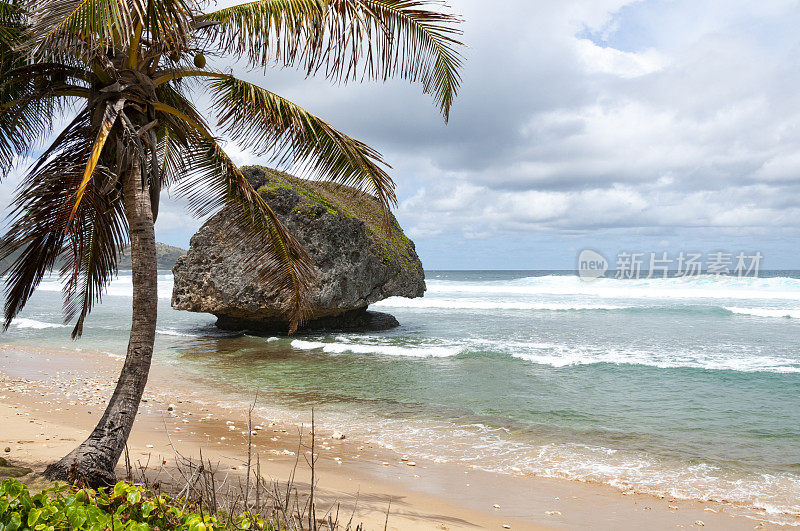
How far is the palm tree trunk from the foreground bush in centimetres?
155

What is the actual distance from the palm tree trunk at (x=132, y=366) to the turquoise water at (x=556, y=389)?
3.68m

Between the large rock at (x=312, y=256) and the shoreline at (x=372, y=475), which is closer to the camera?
the shoreline at (x=372, y=475)

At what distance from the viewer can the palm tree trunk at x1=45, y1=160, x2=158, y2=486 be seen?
455cm

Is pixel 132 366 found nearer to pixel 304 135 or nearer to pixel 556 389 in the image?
pixel 304 135

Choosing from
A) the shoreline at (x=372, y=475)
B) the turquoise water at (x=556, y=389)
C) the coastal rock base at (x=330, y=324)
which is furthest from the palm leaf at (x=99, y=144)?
the coastal rock base at (x=330, y=324)

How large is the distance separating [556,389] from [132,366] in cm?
803

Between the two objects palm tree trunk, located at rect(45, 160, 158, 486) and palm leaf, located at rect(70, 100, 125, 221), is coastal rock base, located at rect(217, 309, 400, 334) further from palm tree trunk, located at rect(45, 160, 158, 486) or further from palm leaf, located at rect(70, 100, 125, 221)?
palm leaf, located at rect(70, 100, 125, 221)

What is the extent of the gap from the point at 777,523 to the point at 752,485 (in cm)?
96

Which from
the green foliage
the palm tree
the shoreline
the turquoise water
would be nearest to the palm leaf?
the palm tree

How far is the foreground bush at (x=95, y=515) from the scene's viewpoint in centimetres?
268

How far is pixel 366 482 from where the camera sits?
601cm

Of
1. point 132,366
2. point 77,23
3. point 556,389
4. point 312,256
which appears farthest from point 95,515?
point 312,256

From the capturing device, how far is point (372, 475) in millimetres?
6277

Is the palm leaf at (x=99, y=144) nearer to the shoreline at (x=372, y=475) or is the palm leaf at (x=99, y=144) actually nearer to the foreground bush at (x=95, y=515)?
the foreground bush at (x=95, y=515)
